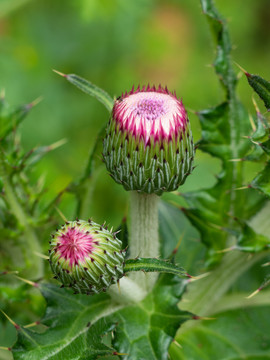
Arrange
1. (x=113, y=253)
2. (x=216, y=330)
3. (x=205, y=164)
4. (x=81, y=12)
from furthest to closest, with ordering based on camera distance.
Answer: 1. (x=205, y=164)
2. (x=81, y=12)
3. (x=216, y=330)
4. (x=113, y=253)

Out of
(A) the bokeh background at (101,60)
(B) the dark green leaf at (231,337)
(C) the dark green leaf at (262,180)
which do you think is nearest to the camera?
(C) the dark green leaf at (262,180)

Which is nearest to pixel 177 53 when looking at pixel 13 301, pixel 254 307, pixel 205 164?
pixel 205 164

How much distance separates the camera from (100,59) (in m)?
6.56

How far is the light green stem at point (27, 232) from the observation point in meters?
2.75

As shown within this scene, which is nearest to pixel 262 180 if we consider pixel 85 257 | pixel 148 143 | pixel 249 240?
pixel 249 240

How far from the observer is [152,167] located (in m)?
A: 2.06

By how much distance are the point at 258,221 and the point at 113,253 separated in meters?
1.07

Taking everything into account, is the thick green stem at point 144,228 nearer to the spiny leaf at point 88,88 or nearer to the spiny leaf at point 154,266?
the spiny leaf at point 154,266

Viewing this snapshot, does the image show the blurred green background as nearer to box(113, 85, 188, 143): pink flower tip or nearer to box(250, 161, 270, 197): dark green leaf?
box(250, 161, 270, 197): dark green leaf

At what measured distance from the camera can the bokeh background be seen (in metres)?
5.48

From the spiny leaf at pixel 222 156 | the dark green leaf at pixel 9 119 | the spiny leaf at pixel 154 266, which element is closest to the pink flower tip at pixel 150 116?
the spiny leaf at pixel 154 266

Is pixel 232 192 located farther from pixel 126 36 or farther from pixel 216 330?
pixel 126 36

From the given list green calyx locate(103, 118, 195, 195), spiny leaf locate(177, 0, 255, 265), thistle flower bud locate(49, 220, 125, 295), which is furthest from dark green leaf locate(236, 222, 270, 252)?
thistle flower bud locate(49, 220, 125, 295)

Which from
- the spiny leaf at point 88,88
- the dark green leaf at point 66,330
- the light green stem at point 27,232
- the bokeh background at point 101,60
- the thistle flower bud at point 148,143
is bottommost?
the dark green leaf at point 66,330
